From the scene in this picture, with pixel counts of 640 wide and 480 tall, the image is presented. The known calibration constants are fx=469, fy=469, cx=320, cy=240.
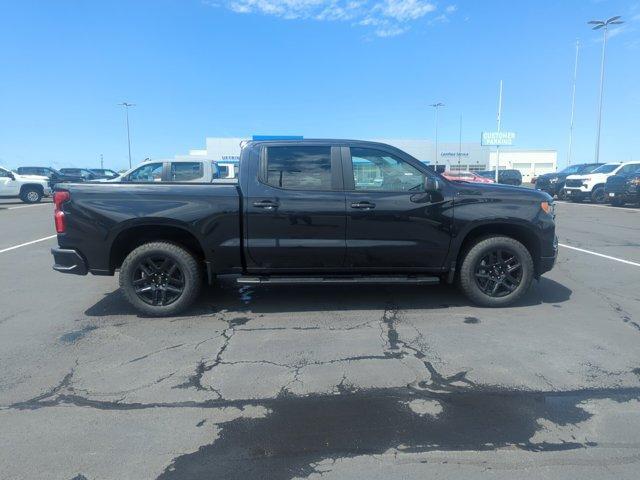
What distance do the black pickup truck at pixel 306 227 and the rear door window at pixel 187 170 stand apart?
7172 millimetres

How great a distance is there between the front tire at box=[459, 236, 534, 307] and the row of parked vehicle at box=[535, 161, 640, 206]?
16.6 meters

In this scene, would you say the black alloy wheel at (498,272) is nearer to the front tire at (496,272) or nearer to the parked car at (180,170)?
the front tire at (496,272)

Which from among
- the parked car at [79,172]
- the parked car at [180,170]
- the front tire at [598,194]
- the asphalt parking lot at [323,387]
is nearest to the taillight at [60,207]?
the asphalt parking lot at [323,387]

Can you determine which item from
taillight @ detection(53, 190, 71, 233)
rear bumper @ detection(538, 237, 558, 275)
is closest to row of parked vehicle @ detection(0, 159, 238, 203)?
taillight @ detection(53, 190, 71, 233)

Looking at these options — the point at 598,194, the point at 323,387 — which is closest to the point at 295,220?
the point at 323,387

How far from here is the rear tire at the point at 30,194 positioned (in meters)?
23.2

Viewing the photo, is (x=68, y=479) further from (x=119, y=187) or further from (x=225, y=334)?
(x=119, y=187)

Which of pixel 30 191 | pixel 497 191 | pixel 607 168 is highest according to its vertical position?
pixel 607 168

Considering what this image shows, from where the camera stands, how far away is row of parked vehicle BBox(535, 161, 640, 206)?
1889 cm

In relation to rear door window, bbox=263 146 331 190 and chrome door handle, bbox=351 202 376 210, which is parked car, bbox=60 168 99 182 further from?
chrome door handle, bbox=351 202 376 210

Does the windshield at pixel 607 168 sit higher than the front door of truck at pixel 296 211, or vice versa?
the windshield at pixel 607 168

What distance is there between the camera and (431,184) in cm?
508

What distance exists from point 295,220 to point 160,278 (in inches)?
65.5

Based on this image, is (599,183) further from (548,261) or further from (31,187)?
(31,187)
